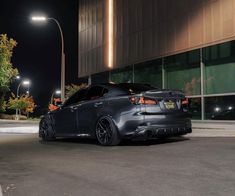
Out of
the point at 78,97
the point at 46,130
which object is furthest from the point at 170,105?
the point at 46,130

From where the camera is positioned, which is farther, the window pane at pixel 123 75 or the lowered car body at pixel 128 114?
the window pane at pixel 123 75

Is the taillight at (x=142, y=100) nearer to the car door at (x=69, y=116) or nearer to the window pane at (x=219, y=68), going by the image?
the car door at (x=69, y=116)

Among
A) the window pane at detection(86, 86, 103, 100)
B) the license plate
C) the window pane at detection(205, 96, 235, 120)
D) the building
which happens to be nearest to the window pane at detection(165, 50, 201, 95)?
the building

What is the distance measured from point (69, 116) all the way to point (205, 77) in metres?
12.2

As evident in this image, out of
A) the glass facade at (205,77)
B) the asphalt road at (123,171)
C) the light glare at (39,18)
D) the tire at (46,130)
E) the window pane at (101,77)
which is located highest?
the light glare at (39,18)

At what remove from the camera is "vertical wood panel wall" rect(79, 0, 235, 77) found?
2078 centimetres

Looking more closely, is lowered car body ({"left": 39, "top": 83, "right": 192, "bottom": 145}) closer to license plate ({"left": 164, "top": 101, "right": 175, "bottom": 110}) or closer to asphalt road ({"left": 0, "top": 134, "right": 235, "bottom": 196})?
license plate ({"left": 164, "top": 101, "right": 175, "bottom": 110})

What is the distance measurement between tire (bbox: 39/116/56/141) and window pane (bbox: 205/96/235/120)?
33.8 ft

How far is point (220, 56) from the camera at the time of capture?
21031 mm

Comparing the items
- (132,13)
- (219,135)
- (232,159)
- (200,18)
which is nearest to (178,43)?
(200,18)

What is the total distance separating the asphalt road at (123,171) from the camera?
5133mm

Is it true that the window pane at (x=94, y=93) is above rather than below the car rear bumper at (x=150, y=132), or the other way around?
above

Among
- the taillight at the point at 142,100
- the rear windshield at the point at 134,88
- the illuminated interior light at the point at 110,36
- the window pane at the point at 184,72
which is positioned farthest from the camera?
the illuminated interior light at the point at 110,36

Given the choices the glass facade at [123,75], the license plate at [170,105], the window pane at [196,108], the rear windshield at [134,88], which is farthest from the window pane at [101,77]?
the license plate at [170,105]
